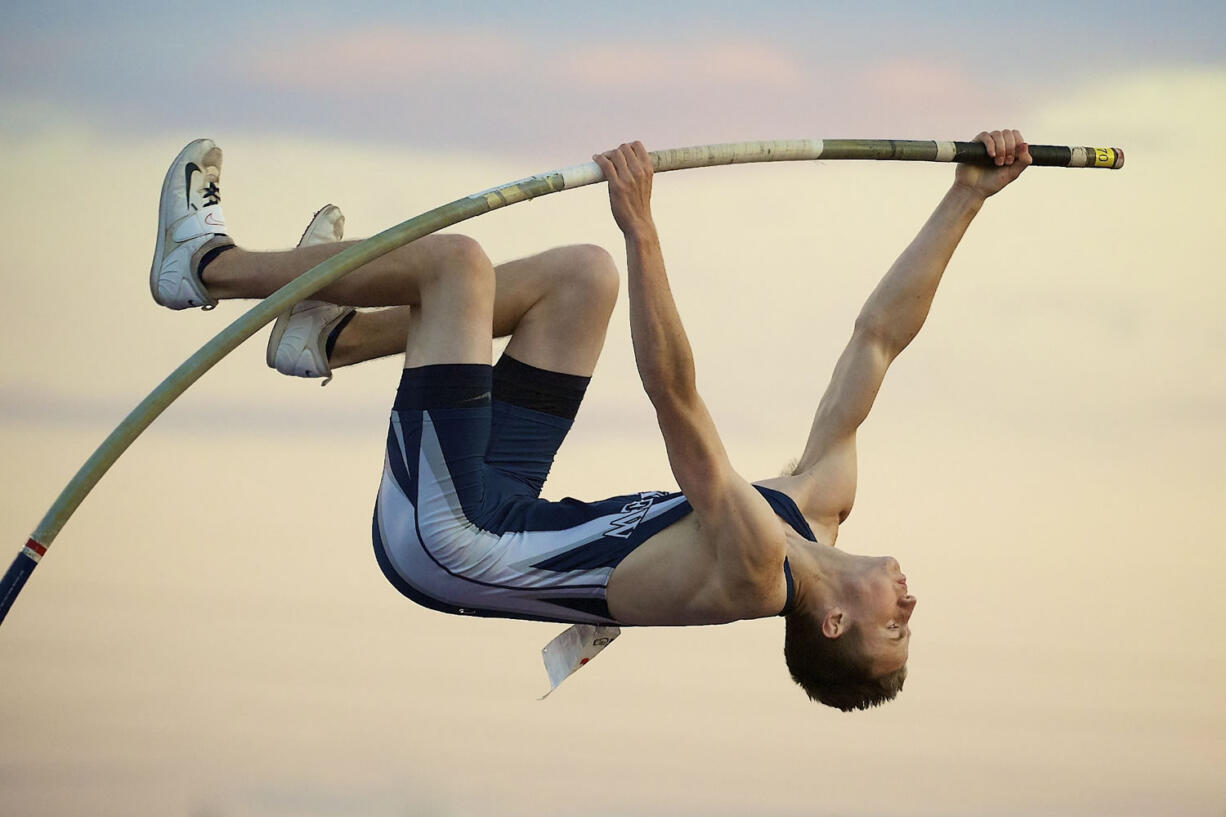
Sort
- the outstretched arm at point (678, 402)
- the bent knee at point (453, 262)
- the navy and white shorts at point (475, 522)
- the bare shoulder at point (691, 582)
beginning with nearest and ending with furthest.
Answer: the outstretched arm at point (678, 402) < the bare shoulder at point (691, 582) < the bent knee at point (453, 262) < the navy and white shorts at point (475, 522)

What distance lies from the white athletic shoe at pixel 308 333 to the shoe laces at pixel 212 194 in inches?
12.7

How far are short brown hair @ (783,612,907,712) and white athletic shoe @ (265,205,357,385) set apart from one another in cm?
188

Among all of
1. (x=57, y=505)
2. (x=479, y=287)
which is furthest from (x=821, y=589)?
(x=57, y=505)

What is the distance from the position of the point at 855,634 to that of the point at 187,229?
267cm

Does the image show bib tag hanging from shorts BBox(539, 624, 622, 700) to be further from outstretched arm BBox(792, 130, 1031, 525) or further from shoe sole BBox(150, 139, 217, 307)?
shoe sole BBox(150, 139, 217, 307)

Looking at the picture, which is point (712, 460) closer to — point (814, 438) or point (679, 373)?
point (679, 373)

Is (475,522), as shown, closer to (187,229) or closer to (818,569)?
(818,569)

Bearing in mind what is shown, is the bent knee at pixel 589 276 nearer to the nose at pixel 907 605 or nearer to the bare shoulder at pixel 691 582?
the bare shoulder at pixel 691 582

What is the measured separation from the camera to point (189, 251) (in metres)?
6.66

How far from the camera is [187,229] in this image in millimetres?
6691

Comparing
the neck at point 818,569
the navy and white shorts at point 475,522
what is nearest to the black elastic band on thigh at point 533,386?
the navy and white shorts at point 475,522

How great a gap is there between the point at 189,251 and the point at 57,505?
3.17ft

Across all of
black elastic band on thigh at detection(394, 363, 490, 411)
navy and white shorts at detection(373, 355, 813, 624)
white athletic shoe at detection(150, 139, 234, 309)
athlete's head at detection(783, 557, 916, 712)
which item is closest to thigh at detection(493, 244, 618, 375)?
navy and white shorts at detection(373, 355, 813, 624)

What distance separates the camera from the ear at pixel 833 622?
270 inches
